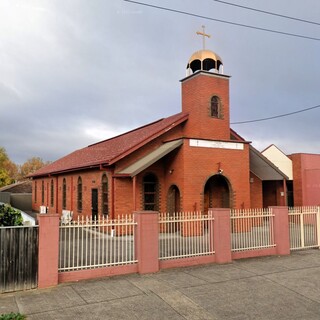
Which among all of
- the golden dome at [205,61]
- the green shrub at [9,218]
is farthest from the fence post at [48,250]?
the golden dome at [205,61]

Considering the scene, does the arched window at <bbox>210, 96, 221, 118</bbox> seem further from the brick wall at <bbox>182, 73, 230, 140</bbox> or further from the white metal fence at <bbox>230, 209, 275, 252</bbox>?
the white metal fence at <bbox>230, 209, 275, 252</bbox>

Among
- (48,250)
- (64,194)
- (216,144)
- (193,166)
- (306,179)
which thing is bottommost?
(48,250)

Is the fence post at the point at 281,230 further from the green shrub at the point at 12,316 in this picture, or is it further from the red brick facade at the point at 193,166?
the green shrub at the point at 12,316

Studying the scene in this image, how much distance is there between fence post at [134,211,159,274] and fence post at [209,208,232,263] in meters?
2.01

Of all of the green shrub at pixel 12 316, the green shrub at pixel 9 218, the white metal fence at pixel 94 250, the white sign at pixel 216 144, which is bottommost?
the green shrub at pixel 12 316

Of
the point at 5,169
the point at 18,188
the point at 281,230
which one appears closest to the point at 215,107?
the point at 281,230

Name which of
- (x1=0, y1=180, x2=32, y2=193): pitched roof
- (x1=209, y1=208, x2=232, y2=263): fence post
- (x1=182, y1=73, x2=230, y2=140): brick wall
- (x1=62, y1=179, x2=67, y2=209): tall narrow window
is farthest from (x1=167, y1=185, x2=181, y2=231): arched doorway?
(x1=0, y1=180, x2=32, y2=193): pitched roof

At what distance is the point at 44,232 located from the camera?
785cm

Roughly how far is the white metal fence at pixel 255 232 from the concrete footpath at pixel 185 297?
2.06m

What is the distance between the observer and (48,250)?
7.85 m

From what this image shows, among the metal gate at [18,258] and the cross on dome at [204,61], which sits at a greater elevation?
the cross on dome at [204,61]

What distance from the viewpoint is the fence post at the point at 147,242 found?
9016 mm

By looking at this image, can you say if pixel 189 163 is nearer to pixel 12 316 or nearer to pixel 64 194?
pixel 12 316

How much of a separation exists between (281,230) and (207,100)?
25.9 feet
